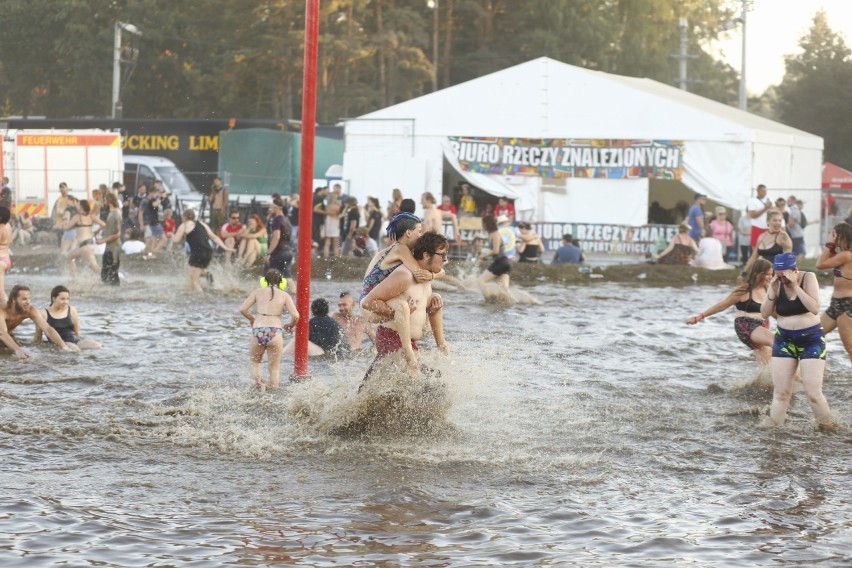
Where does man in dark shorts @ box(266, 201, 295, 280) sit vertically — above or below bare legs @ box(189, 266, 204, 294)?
above

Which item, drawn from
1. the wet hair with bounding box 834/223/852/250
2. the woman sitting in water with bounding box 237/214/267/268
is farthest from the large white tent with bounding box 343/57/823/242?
the wet hair with bounding box 834/223/852/250

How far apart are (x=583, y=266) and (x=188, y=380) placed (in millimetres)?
13541

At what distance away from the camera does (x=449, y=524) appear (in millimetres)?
7180

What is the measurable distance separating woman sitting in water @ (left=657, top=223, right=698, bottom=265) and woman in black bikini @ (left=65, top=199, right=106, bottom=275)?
11.4 metres

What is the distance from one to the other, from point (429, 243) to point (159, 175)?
25006mm

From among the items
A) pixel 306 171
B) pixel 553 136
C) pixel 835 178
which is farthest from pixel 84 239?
pixel 835 178

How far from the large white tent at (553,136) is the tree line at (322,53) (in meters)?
24.4

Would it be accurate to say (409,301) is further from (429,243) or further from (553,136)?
(553,136)

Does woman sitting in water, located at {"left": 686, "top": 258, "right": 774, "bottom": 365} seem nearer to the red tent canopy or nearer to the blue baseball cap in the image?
the blue baseball cap

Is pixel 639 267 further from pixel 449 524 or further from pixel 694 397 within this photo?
pixel 449 524

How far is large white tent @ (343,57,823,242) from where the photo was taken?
26.3 m

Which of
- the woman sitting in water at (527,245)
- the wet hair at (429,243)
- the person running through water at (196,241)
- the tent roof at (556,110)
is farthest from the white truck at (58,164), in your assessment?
the wet hair at (429,243)

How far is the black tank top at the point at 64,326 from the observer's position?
13.9 metres

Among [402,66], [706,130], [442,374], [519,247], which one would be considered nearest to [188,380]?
[442,374]
